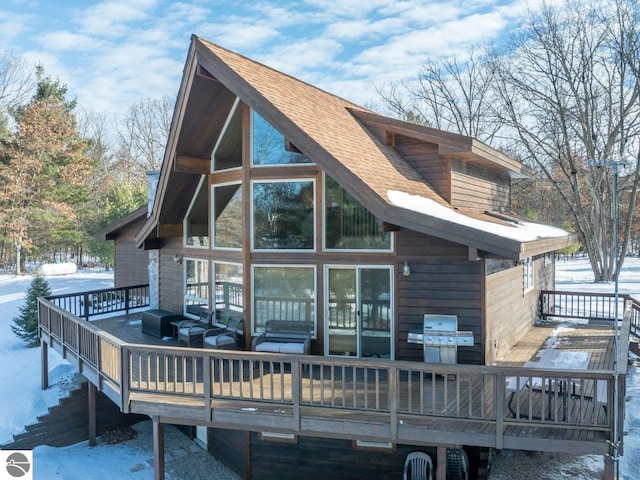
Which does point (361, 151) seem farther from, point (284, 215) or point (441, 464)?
point (441, 464)

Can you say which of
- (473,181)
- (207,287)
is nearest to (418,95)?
(473,181)

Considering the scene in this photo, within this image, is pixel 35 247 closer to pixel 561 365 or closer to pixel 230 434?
pixel 230 434

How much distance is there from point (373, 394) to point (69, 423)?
7.49 meters

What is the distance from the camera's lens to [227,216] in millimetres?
9430

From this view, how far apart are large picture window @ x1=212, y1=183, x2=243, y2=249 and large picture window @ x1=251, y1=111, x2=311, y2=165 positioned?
842 millimetres

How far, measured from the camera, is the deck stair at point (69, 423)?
9.91 m

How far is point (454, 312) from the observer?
7551 millimetres

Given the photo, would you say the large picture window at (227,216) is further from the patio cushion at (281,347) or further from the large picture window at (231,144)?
the patio cushion at (281,347)

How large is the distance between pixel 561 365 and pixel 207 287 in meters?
6.91

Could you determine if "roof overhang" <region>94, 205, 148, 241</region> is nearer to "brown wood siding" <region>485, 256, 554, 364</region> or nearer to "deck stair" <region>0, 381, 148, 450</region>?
"deck stair" <region>0, 381, 148, 450</region>

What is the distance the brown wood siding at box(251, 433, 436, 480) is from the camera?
7.44 m

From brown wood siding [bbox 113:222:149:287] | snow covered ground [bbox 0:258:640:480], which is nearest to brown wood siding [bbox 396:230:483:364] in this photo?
snow covered ground [bbox 0:258:640:480]

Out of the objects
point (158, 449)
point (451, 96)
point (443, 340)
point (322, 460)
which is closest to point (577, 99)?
point (451, 96)

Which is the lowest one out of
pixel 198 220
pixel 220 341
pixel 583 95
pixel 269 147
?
pixel 220 341
